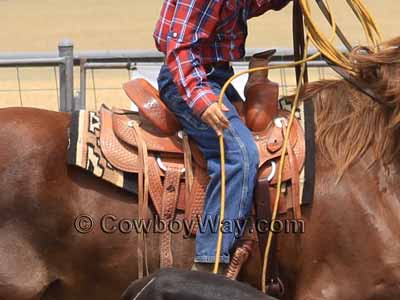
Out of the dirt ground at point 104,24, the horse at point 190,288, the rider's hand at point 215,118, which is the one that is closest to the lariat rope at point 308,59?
the rider's hand at point 215,118

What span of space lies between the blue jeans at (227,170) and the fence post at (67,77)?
2.33 metres

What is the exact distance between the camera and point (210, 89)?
→ 3535 mm

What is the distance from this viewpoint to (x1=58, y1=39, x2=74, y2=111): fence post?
19.4 ft

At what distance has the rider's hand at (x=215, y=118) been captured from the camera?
11.4ft

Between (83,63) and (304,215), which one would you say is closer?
(304,215)

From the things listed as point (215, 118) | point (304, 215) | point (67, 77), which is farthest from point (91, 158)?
point (67, 77)

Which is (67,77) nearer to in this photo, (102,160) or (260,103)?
(102,160)

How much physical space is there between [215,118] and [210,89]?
146 mm

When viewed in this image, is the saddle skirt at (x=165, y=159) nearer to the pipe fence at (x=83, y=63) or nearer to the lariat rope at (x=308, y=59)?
the lariat rope at (x=308, y=59)

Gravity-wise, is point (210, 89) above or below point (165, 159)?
above

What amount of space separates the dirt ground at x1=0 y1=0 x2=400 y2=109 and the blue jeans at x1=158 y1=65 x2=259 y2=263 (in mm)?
5682

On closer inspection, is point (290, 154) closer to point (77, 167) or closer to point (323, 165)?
point (323, 165)

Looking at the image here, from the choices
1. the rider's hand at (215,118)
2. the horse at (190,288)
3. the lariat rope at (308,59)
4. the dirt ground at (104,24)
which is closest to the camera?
the horse at (190,288)

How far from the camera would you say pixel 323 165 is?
145 inches
